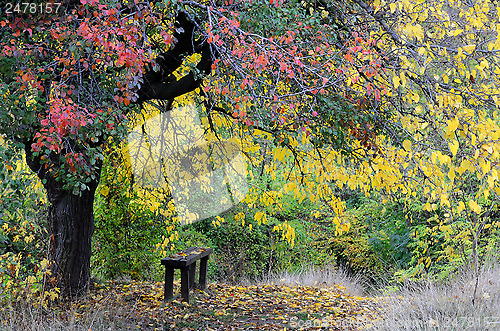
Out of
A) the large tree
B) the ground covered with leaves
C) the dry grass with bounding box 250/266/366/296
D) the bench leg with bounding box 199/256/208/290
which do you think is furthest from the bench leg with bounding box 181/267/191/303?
the dry grass with bounding box 250/266/366/296

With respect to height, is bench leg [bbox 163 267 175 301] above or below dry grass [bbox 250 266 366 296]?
above

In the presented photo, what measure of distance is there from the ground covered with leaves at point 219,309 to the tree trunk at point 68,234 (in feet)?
0.95

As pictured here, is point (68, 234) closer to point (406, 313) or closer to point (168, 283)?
point (168, 283)

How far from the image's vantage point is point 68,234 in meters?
5.24

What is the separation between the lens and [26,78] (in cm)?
307

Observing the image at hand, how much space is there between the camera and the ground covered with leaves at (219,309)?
4.63 m

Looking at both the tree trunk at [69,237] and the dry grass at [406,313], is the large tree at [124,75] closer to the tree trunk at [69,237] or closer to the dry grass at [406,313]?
the tree trunk at [69,237]

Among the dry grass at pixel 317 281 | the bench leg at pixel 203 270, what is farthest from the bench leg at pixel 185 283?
the dry grass at pixel 317 281

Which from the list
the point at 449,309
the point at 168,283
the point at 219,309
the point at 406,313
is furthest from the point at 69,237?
the point at 449,309

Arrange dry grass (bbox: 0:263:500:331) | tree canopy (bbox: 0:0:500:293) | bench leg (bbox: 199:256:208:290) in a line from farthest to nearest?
bench leg (bbox: 199:256:208:290)
dry grass (bbox: 0:263:500:331)
tree canopy (bbox: 0:0:500:293)

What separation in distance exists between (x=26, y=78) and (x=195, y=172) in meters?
4.16

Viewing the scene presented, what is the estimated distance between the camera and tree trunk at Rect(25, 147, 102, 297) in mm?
5148

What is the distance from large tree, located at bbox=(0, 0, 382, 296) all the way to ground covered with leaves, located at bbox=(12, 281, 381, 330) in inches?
29.0

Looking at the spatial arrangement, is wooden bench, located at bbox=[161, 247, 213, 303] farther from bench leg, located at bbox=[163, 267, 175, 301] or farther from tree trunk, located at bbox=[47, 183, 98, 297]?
tree trunk, located at bbox=[47, 183, 98, 297]
